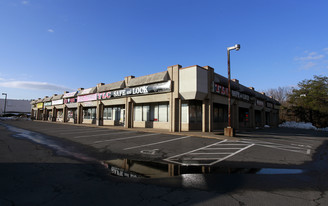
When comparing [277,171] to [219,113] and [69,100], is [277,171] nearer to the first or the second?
[219,113]

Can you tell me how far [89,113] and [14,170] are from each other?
31696 millimetres

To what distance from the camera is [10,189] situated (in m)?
4.22

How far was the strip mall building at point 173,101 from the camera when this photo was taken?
19.0 metres

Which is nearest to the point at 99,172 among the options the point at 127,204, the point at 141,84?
the point at 127,204

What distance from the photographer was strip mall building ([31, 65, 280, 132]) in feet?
62.3

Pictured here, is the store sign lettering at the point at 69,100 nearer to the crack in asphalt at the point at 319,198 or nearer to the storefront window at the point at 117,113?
the storefront window at the point at 117,113

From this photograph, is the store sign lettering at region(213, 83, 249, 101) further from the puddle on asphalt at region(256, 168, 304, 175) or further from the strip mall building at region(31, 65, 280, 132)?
the puddle on asphalt at region(256, 168, 304, 175)

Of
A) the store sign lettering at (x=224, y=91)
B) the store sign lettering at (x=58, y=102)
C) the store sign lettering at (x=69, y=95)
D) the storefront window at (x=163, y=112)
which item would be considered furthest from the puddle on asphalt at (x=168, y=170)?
the store sign lettering at (x=58, y=102)

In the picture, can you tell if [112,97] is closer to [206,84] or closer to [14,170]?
[206,84]

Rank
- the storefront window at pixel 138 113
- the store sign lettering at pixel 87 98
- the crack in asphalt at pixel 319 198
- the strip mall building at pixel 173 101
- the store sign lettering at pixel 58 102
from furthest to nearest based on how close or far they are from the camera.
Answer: the store sign lettering at pixel 58 102 → the store sign lettering at pixel 87 98 → the storefront window at pixel 138 113 → the strip mall building at pixel 173 101 → the crack in asphalt at pixel 319 198

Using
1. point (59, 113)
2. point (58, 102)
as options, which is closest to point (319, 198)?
point (58, 102)

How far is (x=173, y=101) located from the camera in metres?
19.3

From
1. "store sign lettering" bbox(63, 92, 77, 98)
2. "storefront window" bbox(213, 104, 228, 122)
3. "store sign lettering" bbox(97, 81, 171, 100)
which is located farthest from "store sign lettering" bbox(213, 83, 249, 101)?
"store sign lettering" bbox(63, 92, 77, 98)

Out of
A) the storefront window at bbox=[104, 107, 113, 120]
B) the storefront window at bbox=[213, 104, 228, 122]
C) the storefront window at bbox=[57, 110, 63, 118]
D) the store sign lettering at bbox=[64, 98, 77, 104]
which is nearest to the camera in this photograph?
the storefront window at bbox=[213, 104, 228, 122]
